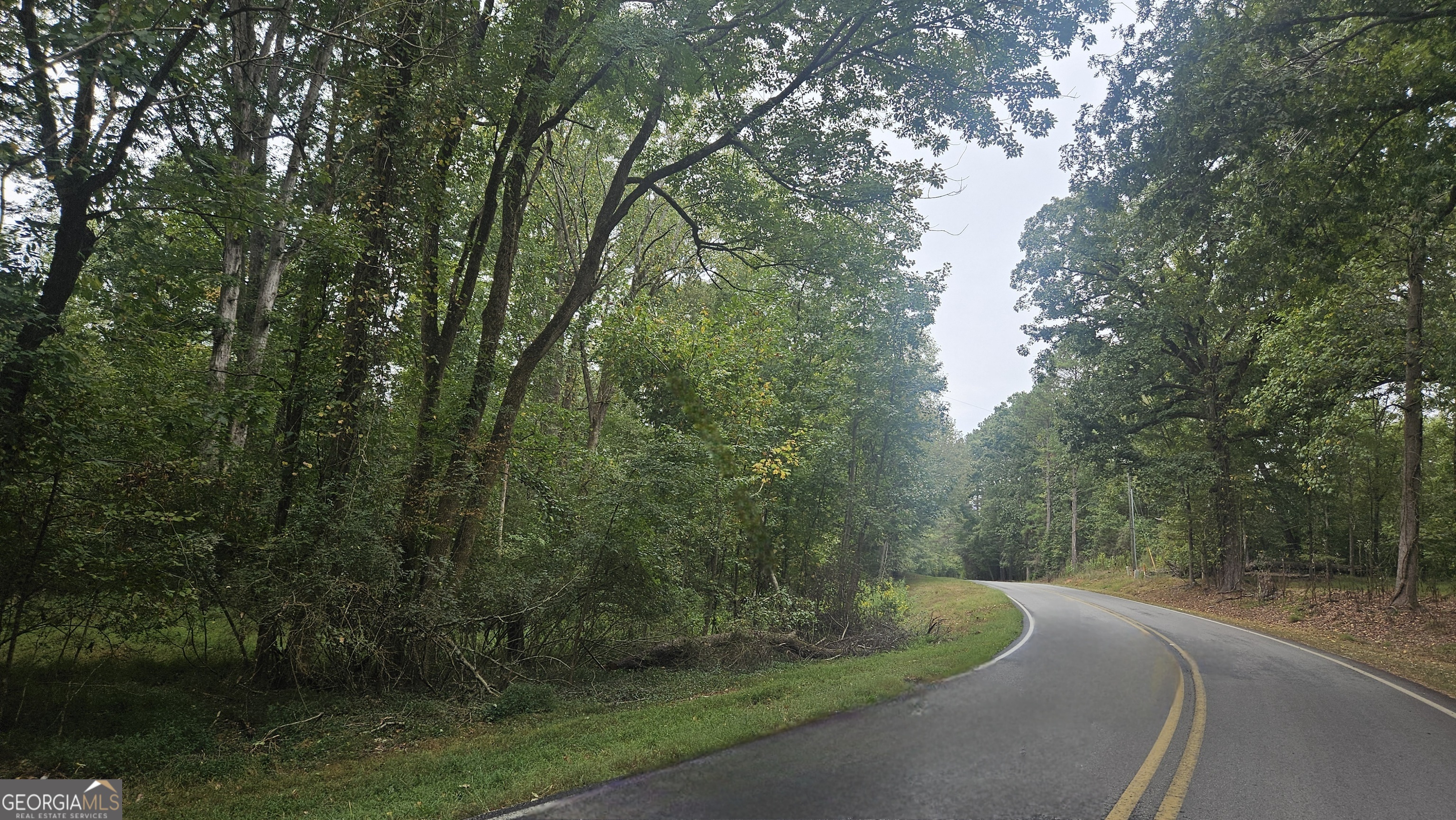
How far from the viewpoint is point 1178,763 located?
5.47 metres

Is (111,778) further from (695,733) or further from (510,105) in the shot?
(510,105)

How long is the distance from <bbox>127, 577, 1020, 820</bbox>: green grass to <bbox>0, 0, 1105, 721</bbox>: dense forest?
5.54ft

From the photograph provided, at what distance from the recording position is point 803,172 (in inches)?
426

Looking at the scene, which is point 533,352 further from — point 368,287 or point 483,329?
point 368,287

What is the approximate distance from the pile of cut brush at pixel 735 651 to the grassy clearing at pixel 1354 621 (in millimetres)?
8861

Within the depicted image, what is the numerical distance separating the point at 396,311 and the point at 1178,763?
9963mm

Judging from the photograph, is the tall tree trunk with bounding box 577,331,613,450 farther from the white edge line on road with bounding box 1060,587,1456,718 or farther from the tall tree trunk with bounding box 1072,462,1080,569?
the tall tree trunk with bounding box 1072,462,1080,569

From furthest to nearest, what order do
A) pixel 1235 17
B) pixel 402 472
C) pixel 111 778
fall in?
pixel 1235 17
pixel 402 472
pixel 111 778

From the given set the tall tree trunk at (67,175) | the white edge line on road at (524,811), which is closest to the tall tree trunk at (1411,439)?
the white edge line on road at (524,811)

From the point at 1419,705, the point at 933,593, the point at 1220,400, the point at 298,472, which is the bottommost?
the point at 933,593

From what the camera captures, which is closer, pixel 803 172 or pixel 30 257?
pixel 30 257

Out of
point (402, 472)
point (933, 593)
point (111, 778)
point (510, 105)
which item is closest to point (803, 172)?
point (510, 105)

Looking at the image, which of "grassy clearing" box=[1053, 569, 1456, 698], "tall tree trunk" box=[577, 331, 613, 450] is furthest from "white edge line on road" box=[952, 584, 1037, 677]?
"tall tree trunk" box=[577, 331, 613, 450]

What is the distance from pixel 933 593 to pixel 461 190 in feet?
84.6
